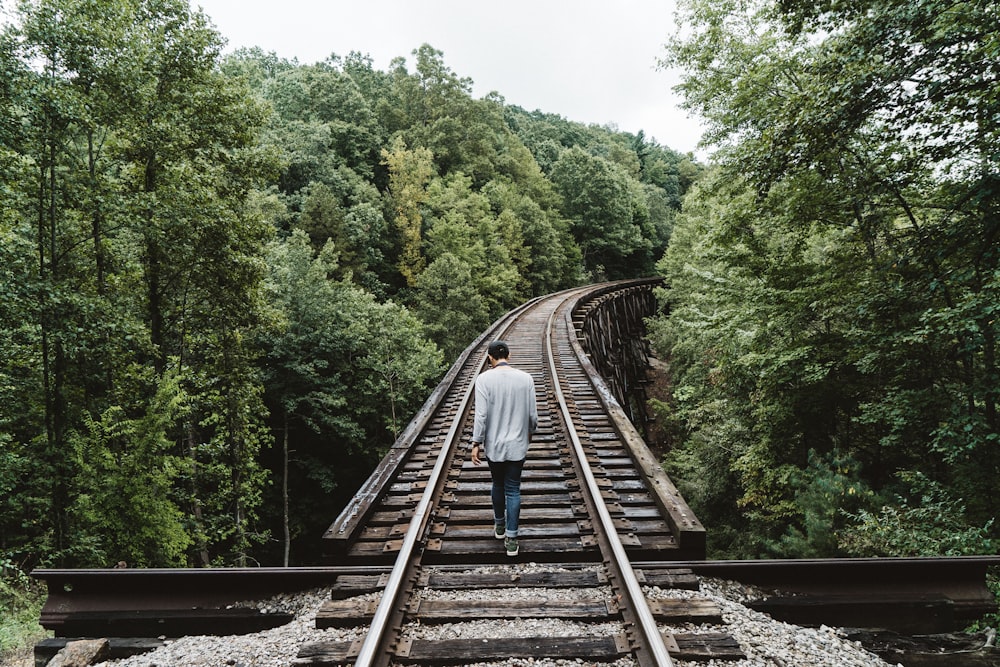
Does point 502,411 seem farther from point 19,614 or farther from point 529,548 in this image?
point 19,614

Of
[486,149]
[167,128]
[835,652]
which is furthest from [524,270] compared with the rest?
[835,652]

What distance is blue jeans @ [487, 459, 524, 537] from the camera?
355 cm

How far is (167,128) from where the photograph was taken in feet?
31.2

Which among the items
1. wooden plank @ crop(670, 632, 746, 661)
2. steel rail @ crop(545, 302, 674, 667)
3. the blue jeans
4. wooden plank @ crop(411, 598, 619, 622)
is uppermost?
the blue jeans

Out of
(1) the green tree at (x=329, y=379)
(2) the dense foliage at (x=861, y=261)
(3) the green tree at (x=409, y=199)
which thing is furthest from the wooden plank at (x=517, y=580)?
(3) the green tree at (x=409, y=199)

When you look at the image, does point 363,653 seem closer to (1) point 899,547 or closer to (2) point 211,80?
(1) point 899,547

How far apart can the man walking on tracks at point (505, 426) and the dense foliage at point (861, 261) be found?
13.3 ft

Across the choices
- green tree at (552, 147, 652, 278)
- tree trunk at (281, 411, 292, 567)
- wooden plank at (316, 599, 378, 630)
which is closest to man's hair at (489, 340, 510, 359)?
wooden plank at (316, 599, 378, 630)

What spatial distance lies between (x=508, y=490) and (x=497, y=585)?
2.19 feet

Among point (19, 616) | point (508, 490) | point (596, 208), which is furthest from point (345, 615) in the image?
point (596, 208)

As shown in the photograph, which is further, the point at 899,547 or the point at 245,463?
the point at 245,463

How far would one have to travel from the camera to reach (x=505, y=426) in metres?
3.63

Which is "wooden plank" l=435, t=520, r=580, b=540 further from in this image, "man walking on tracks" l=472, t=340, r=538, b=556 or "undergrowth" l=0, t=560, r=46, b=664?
"undergrowth" l=0, t=560, r=46, b=664

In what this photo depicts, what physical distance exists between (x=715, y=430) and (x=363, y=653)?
10560 mm
